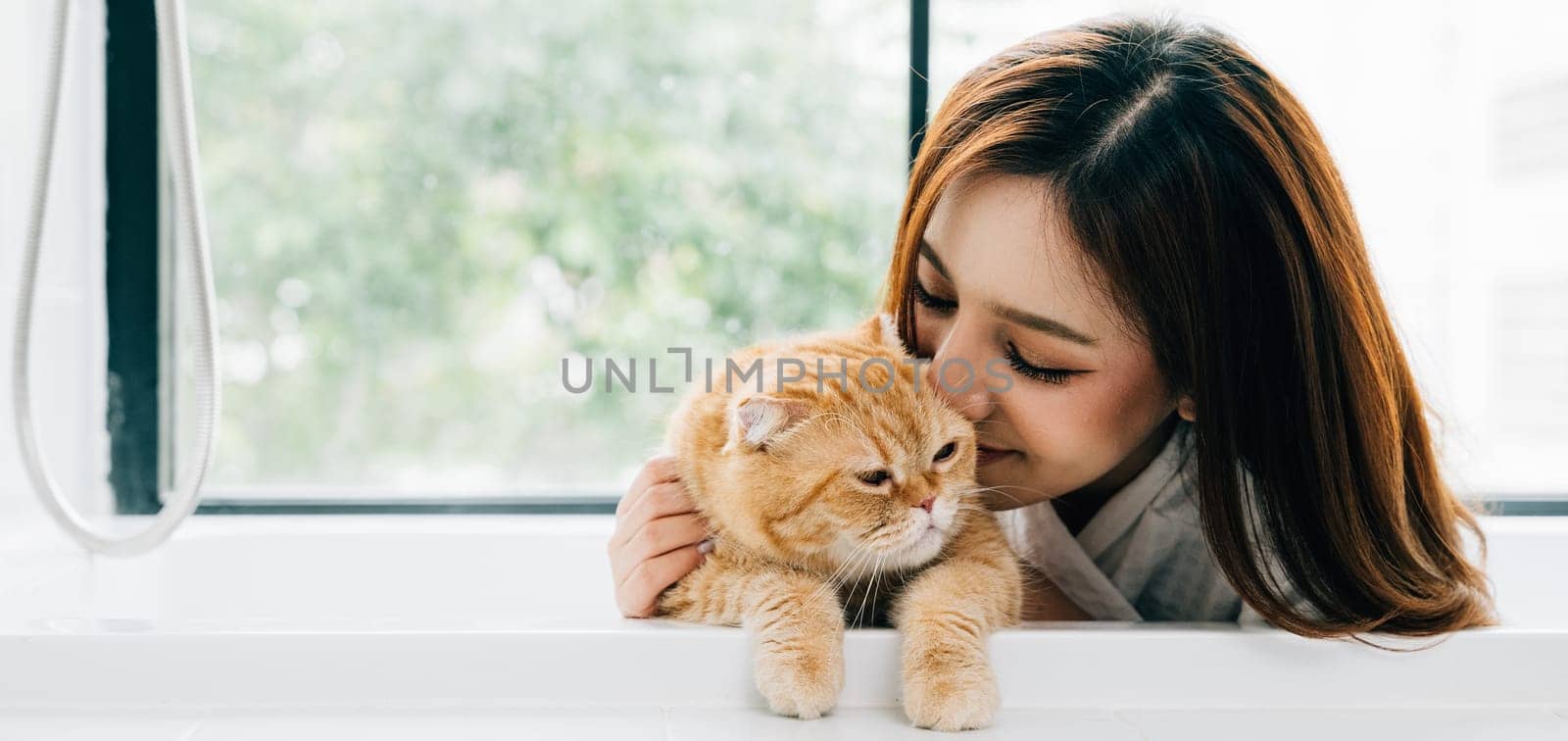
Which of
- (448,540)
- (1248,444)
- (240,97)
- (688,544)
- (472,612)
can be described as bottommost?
(472,612)

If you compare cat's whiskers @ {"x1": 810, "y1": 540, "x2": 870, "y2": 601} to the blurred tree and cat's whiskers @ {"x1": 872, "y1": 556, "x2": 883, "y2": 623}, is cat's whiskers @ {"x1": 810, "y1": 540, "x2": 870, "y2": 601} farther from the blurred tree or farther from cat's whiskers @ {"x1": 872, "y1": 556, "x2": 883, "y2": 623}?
the blurred tree

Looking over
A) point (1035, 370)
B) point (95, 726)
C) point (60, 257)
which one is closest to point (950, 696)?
point (1035, 370)

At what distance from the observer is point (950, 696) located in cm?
87

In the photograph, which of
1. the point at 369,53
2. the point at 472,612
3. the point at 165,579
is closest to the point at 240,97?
the point at 369,53

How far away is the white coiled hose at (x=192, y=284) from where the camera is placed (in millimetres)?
1214

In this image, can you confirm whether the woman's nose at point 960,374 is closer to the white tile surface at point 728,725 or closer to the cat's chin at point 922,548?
the cat's chin at point 922,548

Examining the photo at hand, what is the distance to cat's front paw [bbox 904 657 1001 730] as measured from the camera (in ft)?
2.87

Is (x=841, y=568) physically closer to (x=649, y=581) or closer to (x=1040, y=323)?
(x=649, y=581)

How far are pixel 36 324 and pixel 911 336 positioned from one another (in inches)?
56.1

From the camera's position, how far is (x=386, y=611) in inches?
68.0

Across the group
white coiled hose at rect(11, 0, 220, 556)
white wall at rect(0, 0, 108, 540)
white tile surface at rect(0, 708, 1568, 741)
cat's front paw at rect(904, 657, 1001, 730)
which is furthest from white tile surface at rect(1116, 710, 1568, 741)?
white wall at rect(0, 0, 108, 540)

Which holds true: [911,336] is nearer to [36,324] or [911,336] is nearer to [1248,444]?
[1248,444]

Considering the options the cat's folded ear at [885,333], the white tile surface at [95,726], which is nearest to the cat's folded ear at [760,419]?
the cat's folded ear at [885,333]

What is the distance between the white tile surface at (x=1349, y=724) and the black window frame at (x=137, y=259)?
1218mm
